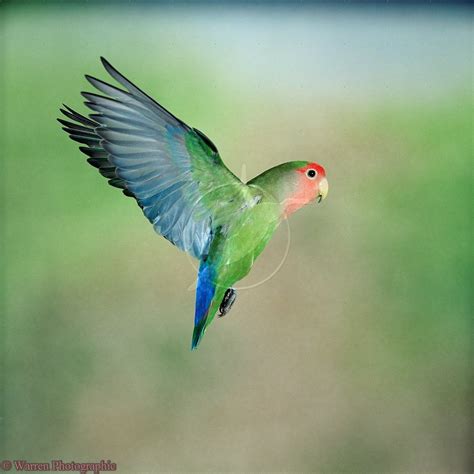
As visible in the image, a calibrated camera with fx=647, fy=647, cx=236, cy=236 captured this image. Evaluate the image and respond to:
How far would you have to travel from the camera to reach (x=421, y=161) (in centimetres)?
146

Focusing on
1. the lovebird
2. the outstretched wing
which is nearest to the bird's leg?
the lovebird

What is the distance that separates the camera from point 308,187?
1.42 meters

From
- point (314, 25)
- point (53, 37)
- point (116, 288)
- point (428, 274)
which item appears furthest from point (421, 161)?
point (53, 37)

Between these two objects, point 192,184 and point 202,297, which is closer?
point 192,184

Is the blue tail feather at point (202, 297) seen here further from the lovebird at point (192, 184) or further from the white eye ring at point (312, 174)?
the white eye ring at point (312, 174)

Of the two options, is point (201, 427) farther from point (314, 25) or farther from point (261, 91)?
point (314, 25)

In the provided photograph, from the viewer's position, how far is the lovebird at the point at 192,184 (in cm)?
122

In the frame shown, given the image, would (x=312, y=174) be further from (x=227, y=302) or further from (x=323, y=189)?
(x=227, y=302)

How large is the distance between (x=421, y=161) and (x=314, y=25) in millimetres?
387

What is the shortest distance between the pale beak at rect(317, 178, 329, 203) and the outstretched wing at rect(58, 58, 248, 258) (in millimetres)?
176

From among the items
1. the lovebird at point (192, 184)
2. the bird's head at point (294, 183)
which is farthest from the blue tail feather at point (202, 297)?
the bird's head at point (294, 183)

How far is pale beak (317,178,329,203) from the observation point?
1429mm

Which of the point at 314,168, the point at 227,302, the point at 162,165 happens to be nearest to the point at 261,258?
the point at 227,302

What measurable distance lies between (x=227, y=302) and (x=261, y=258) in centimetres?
12
